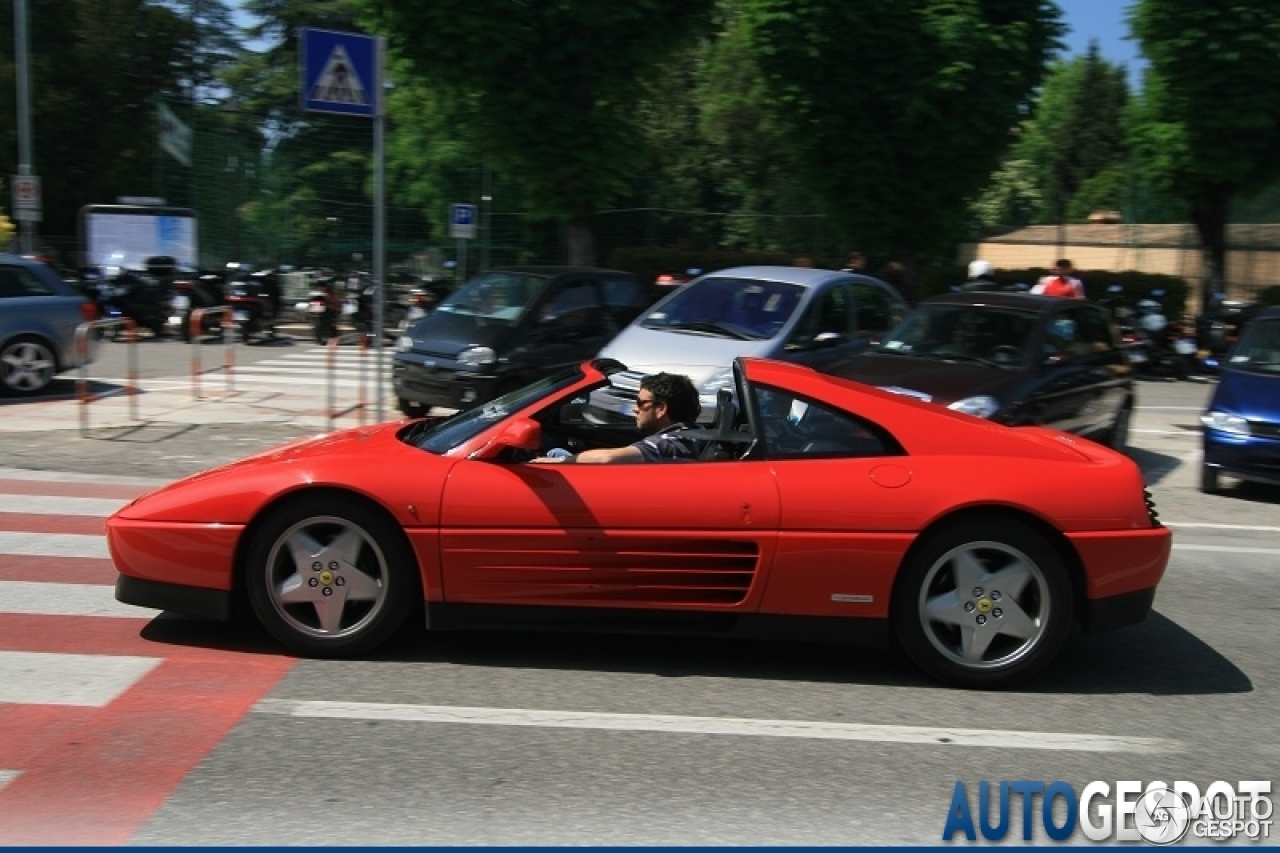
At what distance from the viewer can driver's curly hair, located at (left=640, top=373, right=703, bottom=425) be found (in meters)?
6.01

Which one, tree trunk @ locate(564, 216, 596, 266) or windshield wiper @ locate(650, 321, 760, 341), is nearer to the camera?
windshield wiper @ locate(650, 321, 760, 341)

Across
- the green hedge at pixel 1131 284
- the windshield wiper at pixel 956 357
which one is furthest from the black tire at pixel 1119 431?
the green hedge at pixel 1131 284

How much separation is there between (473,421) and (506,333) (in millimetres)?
7543

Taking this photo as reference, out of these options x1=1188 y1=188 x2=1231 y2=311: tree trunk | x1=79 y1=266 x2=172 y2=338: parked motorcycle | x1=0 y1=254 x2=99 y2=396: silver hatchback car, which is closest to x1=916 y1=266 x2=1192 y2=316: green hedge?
x1=1188 y1=188 x2=1231 y2=311: tree trunk

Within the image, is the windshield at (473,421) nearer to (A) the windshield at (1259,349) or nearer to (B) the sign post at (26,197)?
(A) the windshield at (1259,349)

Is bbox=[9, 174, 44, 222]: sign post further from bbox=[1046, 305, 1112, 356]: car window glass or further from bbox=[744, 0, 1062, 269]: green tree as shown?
bbox=[1046, 305, 1112, 356]: car window glass

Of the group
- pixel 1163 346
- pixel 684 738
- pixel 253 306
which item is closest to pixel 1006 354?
pixel 684 738

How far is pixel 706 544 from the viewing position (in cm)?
538

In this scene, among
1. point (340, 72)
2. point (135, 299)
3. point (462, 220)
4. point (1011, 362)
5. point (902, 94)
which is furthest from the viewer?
point (462, 220)

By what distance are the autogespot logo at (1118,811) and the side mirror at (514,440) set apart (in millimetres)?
2100

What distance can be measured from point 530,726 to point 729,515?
3.88 ft

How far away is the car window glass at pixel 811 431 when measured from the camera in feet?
18.2

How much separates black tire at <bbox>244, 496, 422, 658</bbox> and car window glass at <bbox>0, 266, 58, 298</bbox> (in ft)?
33.6

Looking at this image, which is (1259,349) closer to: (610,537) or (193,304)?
(610,537)
